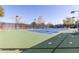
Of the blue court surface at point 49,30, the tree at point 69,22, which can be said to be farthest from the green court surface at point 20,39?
the tree at point 69,22

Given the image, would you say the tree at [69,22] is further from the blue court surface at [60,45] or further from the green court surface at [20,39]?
the green court surface at [20,39]

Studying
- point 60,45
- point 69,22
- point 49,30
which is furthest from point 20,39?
point 69,22

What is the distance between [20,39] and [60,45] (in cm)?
60

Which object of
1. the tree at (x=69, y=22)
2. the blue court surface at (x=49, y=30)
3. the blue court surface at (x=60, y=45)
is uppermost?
the tree at (x=69, y=22)

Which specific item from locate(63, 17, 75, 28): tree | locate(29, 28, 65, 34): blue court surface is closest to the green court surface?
locate(29, 28, 65, 34): blue court surface

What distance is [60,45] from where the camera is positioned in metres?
3.40

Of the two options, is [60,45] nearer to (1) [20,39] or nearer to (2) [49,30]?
(2) [49,30]

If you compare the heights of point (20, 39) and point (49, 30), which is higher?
point (49, 30)

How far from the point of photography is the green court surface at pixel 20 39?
3404 millimetres

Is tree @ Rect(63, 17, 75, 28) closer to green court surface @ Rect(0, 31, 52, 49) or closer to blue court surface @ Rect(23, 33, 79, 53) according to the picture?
blue court surface @ Rect(23, 33, 79, 53)

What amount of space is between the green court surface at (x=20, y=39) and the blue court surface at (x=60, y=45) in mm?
67

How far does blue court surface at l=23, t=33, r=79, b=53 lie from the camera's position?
3.39 m
